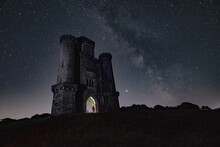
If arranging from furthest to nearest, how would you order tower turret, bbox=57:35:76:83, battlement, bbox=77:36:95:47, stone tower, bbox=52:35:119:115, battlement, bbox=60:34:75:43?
1. battlement, bbox=77:36:95:47
2. battlement, bbox=60:34:75:43
3. tower turret, bbox=57:35:76:83
4. stone tower, bbox=52:35:119:115

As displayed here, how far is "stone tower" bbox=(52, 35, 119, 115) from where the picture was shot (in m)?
20.8

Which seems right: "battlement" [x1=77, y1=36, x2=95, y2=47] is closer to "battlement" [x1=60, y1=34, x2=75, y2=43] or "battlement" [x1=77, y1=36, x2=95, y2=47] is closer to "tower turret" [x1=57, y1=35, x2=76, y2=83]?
"tower turret" [x1=57, y1=35, x2=76, y2=83]

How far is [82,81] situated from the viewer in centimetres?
2475

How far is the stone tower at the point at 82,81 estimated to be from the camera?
68.1ft

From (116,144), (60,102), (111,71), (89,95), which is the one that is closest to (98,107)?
(89,95)

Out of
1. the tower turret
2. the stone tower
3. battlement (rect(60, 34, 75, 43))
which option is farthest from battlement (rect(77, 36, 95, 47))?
battlement (rect(60, 34, 75, 43))

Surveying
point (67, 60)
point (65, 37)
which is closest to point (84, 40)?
point (65, 37)

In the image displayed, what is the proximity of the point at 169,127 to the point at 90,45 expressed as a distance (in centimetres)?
2563

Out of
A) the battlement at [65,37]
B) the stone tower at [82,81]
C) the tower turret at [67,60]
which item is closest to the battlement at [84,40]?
the stone tower at [82,81]

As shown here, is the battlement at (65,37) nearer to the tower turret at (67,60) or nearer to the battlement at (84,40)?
the tower turret at (67,60)

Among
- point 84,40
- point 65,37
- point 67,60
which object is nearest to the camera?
point 67,60

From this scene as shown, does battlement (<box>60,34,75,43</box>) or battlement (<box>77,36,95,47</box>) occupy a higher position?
battlement (<box>77,36,95,47</box>)

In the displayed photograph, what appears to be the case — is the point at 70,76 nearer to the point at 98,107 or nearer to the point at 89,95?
the point at 89,95

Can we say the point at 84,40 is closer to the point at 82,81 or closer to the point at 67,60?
the point at 67,60
